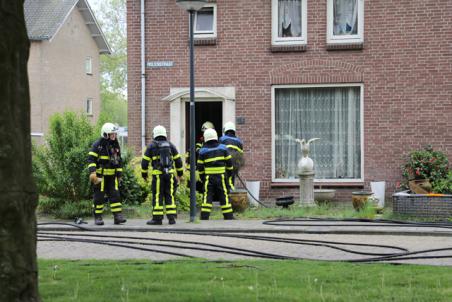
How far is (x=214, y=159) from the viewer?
15.9 metres

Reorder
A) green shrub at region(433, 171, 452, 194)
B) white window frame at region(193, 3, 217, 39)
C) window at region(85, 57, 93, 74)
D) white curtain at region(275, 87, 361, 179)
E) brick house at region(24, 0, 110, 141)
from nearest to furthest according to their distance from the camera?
green shrub at region(433, 171, 452, 194) < white curtain at region(275, 87, 361, 179) < white window frame at region(193, 3, 217, 39) < brick house at region(24, 0, 110, 141) < window at region(85, 57, 93, 74)

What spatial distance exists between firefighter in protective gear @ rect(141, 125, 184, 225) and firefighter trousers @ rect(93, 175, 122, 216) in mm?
552

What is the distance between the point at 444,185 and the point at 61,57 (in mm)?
32957

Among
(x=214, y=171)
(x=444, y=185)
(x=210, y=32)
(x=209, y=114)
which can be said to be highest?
(x=210, y=32)

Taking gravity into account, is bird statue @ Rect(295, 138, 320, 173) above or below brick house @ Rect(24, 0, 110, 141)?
below

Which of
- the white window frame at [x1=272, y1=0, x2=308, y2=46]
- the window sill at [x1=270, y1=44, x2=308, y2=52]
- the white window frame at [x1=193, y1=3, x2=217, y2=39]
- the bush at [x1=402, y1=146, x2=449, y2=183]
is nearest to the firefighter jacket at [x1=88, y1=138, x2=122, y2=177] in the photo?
the white window frame at [x1=193, y1=3, x2=217, y2=39]

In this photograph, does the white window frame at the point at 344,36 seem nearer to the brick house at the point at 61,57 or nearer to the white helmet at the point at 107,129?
the white helmet at the point at 107,129

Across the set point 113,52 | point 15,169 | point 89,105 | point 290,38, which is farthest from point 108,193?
point 113,52

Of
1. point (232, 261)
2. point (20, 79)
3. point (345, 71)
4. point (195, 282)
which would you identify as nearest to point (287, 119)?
point (345, 71)

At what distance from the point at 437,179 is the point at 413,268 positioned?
33.2 feet

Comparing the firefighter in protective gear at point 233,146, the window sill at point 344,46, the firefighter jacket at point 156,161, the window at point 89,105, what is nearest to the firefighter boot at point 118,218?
the firefighter jacket at point 156,161

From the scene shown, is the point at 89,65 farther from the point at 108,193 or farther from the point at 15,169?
the point at 15,169

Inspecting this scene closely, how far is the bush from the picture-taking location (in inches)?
746

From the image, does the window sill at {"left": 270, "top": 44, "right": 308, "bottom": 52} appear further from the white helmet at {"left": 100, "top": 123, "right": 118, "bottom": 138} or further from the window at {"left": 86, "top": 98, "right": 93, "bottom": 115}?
the window at {"left": 86, "top": 98, "right": 93, "bottom": 115}
